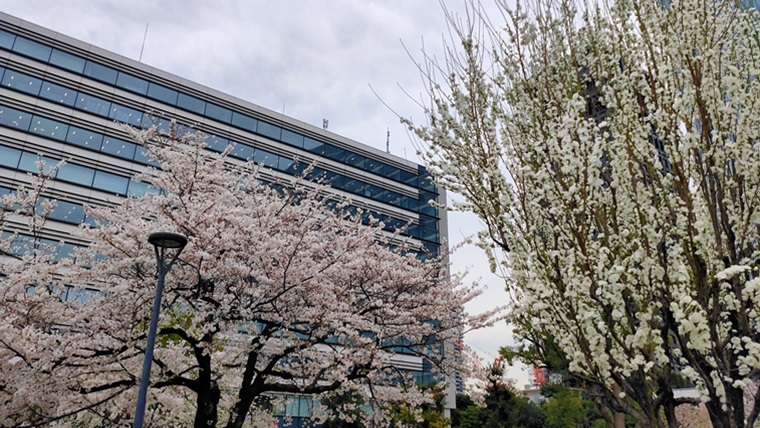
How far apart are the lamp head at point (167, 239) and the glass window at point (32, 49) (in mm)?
30531

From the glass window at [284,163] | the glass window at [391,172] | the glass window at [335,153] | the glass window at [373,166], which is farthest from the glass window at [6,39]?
the glass window at [391,172]

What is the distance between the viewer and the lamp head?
8.06 m

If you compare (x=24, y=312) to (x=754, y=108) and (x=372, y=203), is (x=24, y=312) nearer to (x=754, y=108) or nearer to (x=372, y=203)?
(x=754, y=108)

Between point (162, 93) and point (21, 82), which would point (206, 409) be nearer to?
point (21, 82)

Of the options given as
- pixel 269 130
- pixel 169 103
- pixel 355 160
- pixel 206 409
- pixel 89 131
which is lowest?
pixel 206 409

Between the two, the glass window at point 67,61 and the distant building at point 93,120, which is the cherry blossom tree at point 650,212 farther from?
the glass window at point 67,61

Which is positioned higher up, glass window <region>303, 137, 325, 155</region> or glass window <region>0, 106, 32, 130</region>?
glass window <region>303, 137, 325, 155</region>

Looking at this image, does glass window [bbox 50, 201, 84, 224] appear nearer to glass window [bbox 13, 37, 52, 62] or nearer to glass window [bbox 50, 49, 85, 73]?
glass window [bbox 50, 49, 85, 73]

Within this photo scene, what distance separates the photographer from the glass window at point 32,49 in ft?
99.2

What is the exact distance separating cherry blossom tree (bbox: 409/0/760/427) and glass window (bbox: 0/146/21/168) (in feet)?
105

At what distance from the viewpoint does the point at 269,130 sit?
40.4 m

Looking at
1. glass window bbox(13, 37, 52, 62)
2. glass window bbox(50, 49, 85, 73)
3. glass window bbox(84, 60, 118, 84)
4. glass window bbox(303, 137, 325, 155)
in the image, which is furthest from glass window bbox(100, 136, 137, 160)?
glass window bbox(303, 137, 325, 155)

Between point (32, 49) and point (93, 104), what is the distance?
4.64 m

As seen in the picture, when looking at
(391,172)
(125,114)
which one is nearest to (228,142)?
(125,114)
